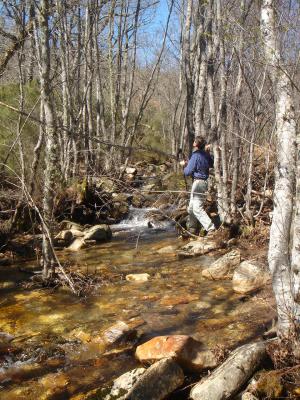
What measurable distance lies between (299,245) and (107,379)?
207 centimetres

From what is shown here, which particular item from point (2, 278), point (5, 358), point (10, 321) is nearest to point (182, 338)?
point (5, 358)

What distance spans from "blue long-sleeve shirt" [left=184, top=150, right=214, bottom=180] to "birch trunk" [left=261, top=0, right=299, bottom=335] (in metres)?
5.11

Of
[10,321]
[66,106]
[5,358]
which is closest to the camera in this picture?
[5,358]

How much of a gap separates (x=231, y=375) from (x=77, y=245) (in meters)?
6.17

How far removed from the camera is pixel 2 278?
7191mm

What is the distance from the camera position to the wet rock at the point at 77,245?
9172 millimetres

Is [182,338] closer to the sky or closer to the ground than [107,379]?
closer to the sky

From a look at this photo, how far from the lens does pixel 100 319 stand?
538 centimetres

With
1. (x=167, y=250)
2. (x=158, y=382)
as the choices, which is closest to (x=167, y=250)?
(x=167, y=250)

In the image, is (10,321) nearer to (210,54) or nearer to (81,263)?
(81,263)

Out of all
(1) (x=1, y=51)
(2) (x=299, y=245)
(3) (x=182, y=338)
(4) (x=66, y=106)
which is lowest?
(3) (x=182, y=338)

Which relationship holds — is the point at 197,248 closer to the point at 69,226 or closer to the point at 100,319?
the point at 100,319

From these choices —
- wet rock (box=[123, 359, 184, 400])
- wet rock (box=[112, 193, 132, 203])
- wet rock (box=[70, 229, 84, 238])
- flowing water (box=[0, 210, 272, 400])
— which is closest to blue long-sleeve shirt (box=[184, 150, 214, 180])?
flowing water (box=[0, 210, 272, 400])

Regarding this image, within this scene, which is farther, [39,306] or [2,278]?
[2,278]
